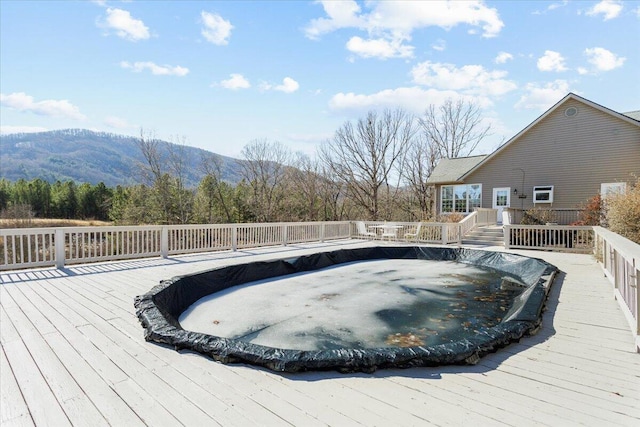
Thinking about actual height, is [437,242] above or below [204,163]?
below

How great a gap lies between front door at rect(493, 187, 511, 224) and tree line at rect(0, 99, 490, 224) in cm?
736

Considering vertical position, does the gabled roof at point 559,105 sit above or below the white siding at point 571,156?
above

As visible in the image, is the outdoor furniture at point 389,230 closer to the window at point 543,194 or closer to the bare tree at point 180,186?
the window at point 543,194

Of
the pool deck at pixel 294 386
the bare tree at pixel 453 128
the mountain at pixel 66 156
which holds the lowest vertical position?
the pool deck at pixel 294 386

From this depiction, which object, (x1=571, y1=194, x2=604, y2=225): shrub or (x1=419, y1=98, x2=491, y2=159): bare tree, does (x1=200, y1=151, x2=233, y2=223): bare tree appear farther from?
(x1=571, y1=194, x2=604, y2=225): shrub

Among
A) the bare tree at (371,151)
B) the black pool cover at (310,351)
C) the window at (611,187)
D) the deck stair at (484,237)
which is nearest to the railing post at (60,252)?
the black pool cover at (310,351)

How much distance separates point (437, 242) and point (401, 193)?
1332 centimetres

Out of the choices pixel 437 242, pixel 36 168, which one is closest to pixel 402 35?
pixel 437 242

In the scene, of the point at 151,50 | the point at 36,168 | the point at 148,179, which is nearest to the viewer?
the point at 151,50

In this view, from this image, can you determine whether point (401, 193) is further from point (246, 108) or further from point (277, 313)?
point (277, 313)

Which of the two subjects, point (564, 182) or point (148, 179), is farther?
point (148, 179)

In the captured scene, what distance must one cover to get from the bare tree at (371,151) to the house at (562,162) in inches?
246

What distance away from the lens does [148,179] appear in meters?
22.7

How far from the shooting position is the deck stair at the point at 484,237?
10.9 metres
